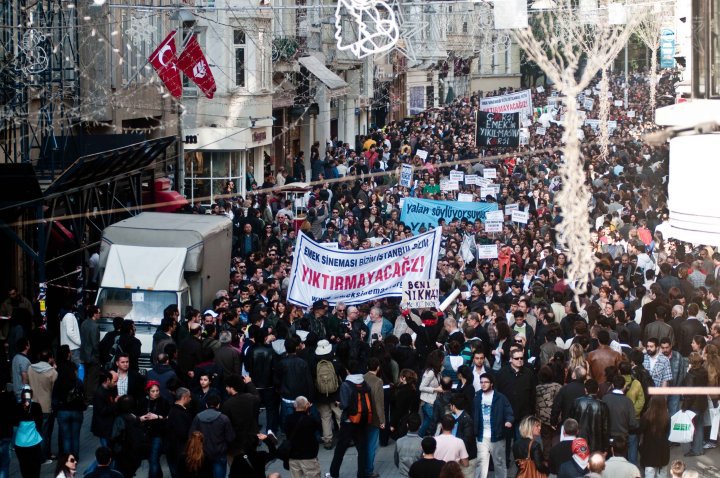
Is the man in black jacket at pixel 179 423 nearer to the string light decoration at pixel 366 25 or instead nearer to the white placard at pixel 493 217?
the string light decoration at pixel 366 25

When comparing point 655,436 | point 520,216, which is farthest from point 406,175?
point 655,436

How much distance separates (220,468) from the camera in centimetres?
1353

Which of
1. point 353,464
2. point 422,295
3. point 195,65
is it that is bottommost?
point 353,464

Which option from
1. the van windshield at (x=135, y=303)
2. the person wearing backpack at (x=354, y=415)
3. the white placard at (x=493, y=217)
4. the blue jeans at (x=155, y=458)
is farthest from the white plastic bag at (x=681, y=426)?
the white placard at (x=493, y=217)

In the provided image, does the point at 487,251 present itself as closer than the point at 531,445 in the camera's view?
No

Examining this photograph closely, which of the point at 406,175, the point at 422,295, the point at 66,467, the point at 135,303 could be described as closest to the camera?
the point at 66,467

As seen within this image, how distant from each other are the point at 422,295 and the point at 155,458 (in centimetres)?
549

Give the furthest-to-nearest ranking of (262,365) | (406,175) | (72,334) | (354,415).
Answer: (406,175)
(72,334)
(262,365)
(354,415)

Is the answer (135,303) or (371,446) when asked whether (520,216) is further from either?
(371,446)

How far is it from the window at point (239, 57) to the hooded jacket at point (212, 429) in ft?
88.4

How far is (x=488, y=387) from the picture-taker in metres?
13.6

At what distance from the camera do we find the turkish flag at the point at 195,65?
2950cm

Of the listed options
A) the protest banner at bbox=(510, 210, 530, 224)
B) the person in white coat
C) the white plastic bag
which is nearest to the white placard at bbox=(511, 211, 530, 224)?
the protest banner at bbox=(510, 210, 530, 224)

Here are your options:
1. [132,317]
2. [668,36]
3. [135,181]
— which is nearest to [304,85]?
[668,36]
